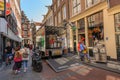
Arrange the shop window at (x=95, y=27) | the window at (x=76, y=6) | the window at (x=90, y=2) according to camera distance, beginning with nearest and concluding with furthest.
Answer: the shop window at (x=95, y=27)
the window at (x=90, y=2)
the window at (x=76, y=6)

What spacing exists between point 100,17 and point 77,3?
6772mm

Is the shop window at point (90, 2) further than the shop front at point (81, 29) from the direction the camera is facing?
No

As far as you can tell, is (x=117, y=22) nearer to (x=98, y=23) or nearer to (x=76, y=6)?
(x=98, y=23)

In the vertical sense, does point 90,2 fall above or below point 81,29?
above

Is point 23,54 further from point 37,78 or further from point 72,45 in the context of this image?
point 72,45

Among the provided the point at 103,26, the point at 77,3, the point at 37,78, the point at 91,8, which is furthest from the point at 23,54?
the point at 77,3

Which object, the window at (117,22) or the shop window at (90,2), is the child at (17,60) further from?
the shop window at (90,2)

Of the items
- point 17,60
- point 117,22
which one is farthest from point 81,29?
point 17,60

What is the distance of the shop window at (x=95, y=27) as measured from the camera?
15.4m

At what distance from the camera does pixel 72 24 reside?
23.0m

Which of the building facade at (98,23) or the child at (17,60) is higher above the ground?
the building facade at (98,23)

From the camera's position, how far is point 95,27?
16359 millimetres

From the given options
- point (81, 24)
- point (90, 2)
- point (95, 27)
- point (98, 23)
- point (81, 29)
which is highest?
point (90, 2)

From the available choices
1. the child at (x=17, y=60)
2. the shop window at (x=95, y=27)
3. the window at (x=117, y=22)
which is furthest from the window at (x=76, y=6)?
the child at (x=17, y=60)
